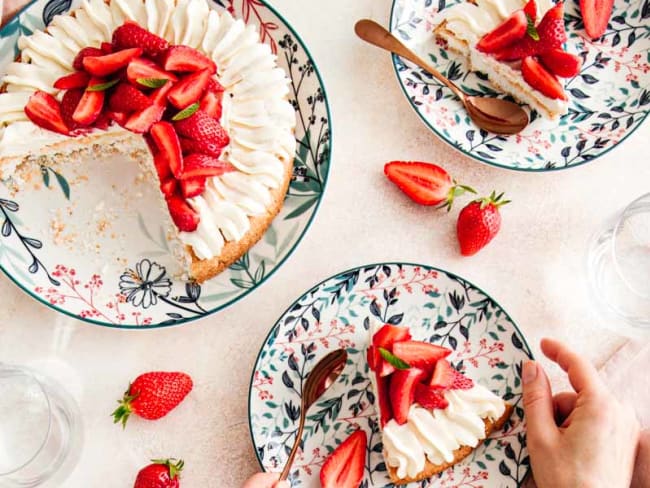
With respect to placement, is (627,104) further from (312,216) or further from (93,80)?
(93,80)

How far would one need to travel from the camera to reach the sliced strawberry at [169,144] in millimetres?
3020

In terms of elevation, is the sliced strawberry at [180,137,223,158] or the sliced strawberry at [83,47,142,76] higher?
the sliced strawberry at [83,47,142,76]

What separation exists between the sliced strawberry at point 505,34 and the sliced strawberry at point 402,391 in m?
1.26

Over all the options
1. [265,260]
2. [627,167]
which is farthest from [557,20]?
[265,260]

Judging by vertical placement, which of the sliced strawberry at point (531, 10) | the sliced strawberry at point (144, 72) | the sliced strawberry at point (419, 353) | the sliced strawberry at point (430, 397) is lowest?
the sliced strawberry at point (430, 397)

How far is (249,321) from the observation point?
3252 mm

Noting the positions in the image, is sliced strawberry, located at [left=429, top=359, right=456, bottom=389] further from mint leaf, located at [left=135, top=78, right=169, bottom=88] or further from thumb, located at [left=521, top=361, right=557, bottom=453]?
mint leaf, located at [left=135, top=78, right=169, bottom=88]

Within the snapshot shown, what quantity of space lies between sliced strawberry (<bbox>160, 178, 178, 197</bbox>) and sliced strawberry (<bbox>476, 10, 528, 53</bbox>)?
1.26 meters

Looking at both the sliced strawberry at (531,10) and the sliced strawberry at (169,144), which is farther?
the sliced strawberry at (531,10)

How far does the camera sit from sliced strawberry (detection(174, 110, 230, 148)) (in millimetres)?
3010

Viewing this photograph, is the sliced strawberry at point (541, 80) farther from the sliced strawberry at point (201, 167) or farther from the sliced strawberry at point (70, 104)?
the sliced strawberry at point (70, 104)

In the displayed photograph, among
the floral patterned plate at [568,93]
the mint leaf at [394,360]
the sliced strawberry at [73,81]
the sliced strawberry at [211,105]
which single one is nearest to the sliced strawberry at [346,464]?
the mint leaf at [394,360]

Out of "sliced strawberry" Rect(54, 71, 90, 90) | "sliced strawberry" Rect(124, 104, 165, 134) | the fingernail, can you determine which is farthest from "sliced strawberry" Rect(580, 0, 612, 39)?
"sliced strawberry" Rect(54, 71, 90, 90)

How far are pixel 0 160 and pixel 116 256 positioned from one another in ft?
1.82
